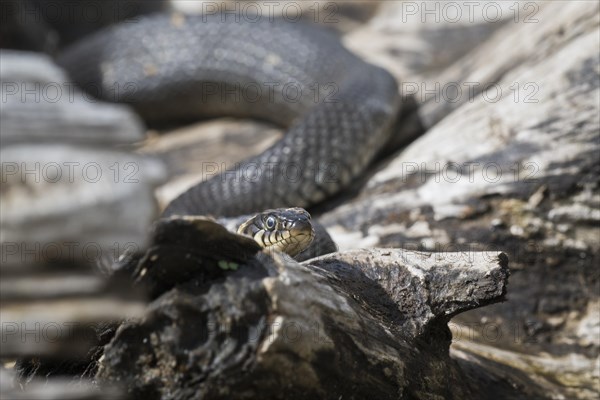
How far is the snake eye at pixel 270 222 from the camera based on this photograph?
11.5ft

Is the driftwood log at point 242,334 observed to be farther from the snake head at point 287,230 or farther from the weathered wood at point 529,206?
the weathered wood at point 529,206

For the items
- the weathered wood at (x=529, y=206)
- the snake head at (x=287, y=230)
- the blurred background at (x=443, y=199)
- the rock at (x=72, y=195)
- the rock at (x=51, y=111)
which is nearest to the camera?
the blurred background at (x=443, y=199)

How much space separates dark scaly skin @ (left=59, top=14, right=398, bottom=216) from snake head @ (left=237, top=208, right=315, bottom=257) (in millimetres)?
1560

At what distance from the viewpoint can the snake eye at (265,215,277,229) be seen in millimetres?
3496

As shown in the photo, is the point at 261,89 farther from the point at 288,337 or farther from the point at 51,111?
the point at 288,337

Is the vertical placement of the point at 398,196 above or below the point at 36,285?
below

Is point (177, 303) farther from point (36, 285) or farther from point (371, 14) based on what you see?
point (371, 14)

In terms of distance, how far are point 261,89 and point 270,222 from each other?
403 cm

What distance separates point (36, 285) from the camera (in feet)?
7.82

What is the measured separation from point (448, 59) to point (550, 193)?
3859mm

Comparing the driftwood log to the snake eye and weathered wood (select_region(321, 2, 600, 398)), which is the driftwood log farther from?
weathered wood (select_region(321, 2, 600, 398))

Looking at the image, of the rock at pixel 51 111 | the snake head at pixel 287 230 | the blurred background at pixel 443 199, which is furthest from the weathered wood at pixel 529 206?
the rock at pixel 51 111

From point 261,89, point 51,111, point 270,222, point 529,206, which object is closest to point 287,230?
point 270,222

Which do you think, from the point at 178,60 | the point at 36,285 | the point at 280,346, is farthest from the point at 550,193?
the point at 178,60
